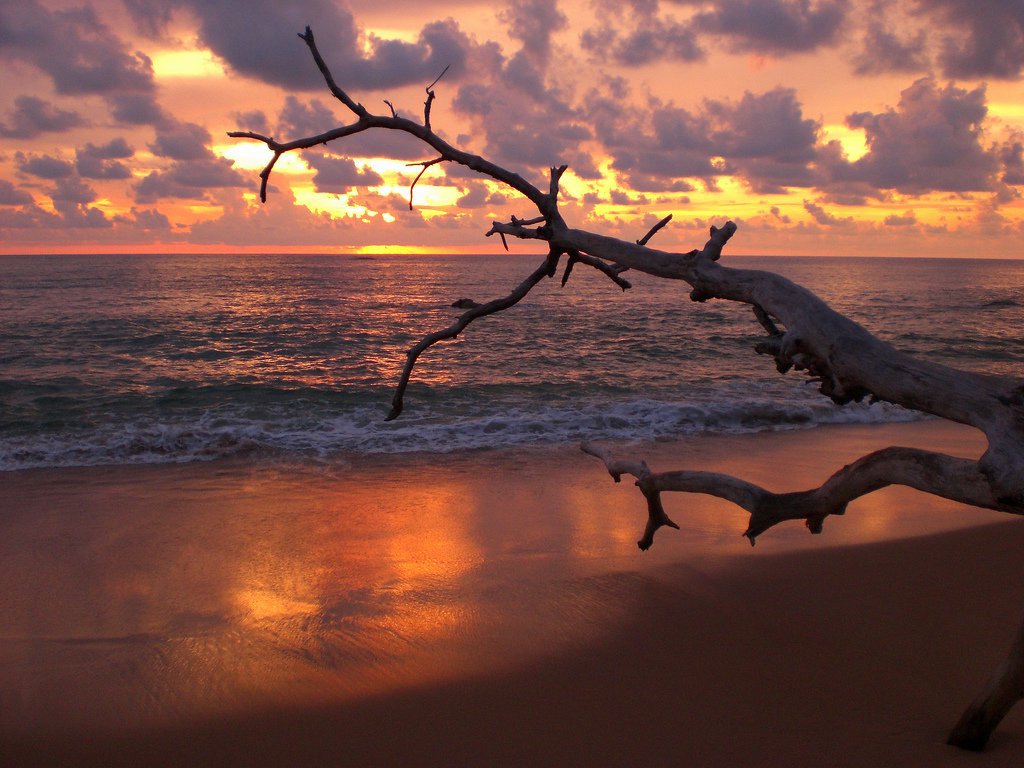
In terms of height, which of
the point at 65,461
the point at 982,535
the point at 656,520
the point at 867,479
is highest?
the point at 867,479

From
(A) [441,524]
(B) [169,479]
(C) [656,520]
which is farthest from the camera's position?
(B) [169,479]

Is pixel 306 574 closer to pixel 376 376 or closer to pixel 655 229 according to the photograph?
pixel 655 229

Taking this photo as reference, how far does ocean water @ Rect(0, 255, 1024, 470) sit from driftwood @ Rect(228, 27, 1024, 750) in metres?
8.06

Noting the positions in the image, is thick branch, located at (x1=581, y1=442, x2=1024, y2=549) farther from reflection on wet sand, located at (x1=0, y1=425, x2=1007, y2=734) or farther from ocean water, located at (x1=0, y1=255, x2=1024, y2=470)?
ocean water, located at (x1=0, y1=255, x2=1024, y2=470)

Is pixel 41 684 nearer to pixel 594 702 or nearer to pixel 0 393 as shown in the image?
pixel 594 702

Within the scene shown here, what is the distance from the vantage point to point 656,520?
4.18 metres

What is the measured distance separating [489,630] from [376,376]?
44.9ft

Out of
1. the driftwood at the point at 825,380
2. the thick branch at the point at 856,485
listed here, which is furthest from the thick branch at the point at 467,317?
the thick branch at the point at 856,485

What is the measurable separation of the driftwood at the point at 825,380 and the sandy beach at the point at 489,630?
1.07 metres

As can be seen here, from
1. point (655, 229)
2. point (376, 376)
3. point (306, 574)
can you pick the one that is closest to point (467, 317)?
point (655, 229)

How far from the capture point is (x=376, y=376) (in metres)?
18.7

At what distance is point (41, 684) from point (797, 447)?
9.88 metres

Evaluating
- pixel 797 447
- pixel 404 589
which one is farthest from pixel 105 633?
pixel 797 447

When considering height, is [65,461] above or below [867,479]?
below
